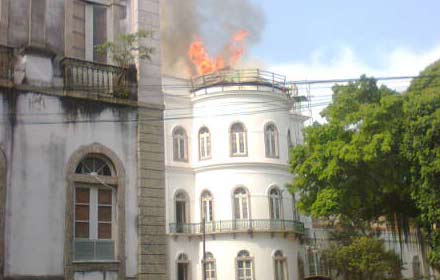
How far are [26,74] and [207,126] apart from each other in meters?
23.4

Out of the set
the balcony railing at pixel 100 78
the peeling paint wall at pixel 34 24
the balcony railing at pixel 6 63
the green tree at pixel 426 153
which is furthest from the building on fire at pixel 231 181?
the balcony railing at pixel 6 63

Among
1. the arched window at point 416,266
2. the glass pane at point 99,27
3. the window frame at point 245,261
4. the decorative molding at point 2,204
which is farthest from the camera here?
the arched window at point 416,266

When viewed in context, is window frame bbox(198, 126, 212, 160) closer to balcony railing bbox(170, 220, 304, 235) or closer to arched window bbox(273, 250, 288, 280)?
balcony railing bbox(170, 220, 304, 235)

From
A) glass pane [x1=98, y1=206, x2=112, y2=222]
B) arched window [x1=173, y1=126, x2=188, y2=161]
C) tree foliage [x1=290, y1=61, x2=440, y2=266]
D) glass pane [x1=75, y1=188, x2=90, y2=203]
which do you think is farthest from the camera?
arched window [x1=173, y1=126, x2=188, y2=161]

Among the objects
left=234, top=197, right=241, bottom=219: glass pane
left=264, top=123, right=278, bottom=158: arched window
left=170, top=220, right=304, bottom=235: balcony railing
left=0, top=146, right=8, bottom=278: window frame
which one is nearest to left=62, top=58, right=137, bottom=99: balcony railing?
left=0, top=146, right=8, bottom=278: window frame

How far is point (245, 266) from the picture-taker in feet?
111

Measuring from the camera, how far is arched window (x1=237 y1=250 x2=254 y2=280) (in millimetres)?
33531

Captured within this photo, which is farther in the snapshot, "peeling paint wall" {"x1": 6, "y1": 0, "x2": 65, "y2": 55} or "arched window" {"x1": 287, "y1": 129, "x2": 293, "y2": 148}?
"arched window" {"x1": 287, "y1": 129, "x2": 293, "y2": 148}

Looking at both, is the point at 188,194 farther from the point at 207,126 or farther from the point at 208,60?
the point at 208,60

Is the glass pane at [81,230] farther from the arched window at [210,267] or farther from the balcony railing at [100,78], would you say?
the arched window at [210,267]

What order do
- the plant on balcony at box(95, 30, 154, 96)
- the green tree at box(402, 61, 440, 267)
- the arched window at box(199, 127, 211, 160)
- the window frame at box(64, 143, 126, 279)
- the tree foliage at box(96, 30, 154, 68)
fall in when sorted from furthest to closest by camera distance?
the arched window at box(199, 127, 211, 160), the green tree at box(402, 61, 440, 267), the tree foliage at box(96, 30, 154, 68), the plant on balcony at box(95, 30, 154, 96), the window frame at box(64, 143, 126, 279)

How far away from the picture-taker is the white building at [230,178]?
111ft

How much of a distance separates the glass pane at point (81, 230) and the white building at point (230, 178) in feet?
69.2

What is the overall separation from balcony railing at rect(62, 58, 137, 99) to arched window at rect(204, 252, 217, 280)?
2141cm
